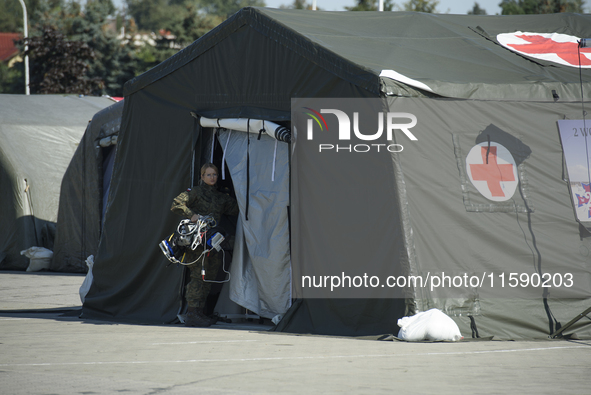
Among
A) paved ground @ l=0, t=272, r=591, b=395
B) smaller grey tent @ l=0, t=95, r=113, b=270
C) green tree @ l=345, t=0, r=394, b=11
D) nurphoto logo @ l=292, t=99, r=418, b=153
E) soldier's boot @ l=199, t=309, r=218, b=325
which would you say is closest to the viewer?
paved ground @ l=0, t=272, r=591, b=395

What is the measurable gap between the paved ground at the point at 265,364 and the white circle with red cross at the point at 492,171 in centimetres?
134

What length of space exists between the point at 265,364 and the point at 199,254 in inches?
92.4

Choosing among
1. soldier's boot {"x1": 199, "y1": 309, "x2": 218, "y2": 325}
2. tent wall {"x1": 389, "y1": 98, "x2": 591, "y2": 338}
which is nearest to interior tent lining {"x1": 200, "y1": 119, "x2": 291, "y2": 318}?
soldier's boot {"x1": 199, "y1": 309, "x2": 218, "y2": 325}

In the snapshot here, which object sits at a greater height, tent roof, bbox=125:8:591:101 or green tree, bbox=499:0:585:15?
green tree, bbox=499:0:585:15

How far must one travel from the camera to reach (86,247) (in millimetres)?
13141

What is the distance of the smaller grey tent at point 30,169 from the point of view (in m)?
14.0

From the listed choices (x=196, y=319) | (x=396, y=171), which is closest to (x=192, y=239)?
(x=196, y=319)

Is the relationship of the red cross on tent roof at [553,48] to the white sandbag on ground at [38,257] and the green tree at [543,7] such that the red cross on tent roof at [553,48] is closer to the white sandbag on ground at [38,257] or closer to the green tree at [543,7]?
the white sandbag on ground at [38,257]

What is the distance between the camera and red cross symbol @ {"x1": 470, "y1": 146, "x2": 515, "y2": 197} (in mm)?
6559

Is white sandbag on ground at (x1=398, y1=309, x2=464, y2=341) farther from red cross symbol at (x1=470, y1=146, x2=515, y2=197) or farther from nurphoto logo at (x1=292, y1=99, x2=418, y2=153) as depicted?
nurphoto logo at (x1=292, y1=99, x2=418, y2=153)

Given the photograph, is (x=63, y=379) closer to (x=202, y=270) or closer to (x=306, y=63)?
(x=202, y=270)

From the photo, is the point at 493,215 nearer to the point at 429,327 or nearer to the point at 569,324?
the point at 569,324

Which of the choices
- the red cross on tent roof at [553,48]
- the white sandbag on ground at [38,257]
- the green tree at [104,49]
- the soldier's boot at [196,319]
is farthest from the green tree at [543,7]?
the soldier's boot at [196,319]

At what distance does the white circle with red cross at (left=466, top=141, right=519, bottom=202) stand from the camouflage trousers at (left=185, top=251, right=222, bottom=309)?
2.72m
